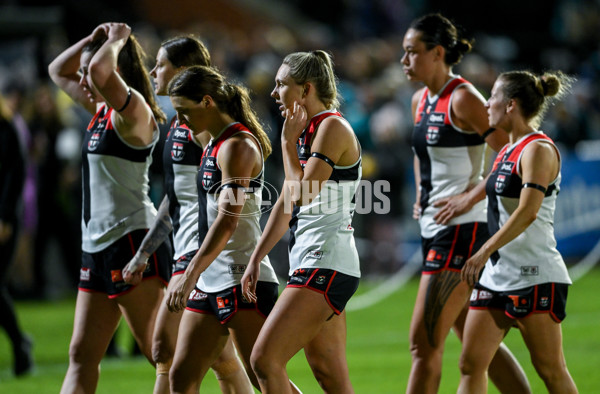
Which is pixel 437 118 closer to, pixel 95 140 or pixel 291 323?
pixel 291 323

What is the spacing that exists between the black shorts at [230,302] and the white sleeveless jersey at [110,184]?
97 centimetres

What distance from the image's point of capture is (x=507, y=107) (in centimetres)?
581

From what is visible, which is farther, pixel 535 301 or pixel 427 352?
pixel 427 352

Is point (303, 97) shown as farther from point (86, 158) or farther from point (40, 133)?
point (40, 133)

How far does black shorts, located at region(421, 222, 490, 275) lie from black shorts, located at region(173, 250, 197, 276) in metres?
1.67

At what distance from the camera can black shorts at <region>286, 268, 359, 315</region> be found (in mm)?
5113

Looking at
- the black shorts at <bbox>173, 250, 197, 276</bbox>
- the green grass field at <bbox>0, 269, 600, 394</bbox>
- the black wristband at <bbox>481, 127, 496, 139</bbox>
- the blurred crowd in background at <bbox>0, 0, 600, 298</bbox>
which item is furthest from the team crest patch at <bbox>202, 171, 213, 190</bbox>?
the blurred crowd in background at <bbox>0, 0, 600, 298</bbox>

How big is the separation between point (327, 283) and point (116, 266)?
157 cm

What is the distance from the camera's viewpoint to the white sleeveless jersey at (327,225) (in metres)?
5.18

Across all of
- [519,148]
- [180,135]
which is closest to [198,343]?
[180,135]

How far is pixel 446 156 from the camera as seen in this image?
644 centimetres

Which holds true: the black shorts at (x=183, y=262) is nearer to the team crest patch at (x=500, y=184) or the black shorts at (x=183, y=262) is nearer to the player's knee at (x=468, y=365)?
the player's knee at (x=468, y=365)

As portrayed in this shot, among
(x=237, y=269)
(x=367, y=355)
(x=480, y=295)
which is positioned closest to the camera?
(x=237, y=269)

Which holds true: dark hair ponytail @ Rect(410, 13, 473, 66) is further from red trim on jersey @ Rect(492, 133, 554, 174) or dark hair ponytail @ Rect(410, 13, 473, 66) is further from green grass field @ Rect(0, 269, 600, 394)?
green grass field @ Rect(0, 269, 600, 394)
